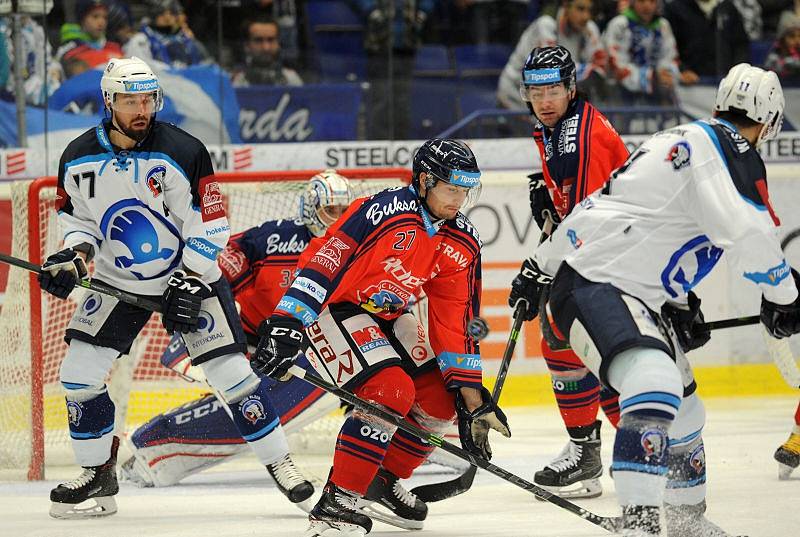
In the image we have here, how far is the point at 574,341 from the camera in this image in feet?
9.68

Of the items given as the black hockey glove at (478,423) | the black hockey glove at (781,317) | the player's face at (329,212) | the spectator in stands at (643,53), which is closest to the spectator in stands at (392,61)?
the spectator in stands at (643,53)

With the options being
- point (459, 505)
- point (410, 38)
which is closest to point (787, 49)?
point (410, 38)

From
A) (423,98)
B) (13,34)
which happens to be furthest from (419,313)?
(13,34)

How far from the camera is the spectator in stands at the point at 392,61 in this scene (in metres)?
6.10

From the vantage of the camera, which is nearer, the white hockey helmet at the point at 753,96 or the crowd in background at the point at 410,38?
the white hockey helmet at the point at 753,96

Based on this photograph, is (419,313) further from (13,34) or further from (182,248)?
(13,34)

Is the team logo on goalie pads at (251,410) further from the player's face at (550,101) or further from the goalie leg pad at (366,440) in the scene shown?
the player's face at (550,101)

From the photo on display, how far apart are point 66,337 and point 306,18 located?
283cm

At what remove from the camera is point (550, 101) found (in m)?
3.99

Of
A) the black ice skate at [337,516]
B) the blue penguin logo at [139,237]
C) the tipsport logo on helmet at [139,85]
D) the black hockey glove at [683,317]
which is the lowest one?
the black ice skate at [337,516]

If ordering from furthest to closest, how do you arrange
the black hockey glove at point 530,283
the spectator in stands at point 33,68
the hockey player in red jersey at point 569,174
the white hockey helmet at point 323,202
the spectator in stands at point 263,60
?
the spectator in stands at point 263,60 < the spectator in stands at point 33,68 < the white hockey helmet at point 323,202 < the hockey player in red jersey at point 569,174 < the black hockey glove at point 530,283

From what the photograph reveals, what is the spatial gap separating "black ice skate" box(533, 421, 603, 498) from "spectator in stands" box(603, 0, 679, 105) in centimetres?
266

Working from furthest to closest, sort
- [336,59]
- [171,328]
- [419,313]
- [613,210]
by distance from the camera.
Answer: [336,59]
[419,313]
[171,328]
[613,210]

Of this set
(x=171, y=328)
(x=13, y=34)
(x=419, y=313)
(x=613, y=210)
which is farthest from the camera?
(x=13, y=34)
